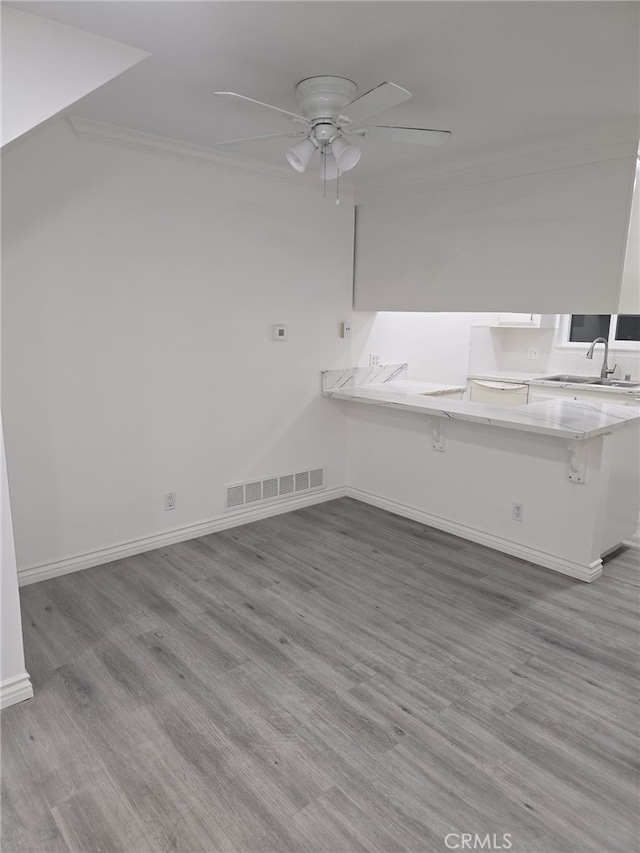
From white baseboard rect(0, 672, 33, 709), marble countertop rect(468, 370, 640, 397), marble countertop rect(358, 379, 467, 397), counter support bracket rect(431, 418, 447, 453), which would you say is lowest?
white baseboard rect(0, 672, 33, 709)

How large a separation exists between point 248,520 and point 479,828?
2.65 meters

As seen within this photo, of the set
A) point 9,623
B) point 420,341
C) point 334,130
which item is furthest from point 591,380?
point 9,623

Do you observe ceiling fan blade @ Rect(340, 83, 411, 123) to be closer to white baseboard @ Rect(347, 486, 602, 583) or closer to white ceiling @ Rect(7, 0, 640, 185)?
white ceiling @ Rect(7, 0, 640, 185)

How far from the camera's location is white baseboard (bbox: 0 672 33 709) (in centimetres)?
221

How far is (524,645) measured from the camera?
2672 mm

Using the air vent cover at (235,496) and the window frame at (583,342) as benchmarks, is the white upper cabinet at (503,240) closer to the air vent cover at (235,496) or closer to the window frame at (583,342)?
the air vent cover at (235,496)

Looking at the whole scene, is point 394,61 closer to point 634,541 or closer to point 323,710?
point 323,710

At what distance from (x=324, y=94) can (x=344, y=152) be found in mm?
267

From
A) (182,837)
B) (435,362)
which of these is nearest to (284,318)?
(435,362)

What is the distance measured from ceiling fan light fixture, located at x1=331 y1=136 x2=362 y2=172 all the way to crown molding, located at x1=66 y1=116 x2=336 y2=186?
1.24 meters

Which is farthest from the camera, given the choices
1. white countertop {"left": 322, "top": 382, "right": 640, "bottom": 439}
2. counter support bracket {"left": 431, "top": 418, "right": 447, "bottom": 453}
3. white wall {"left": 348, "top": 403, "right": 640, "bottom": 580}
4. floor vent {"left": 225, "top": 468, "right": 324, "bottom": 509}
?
floor vent {"left": 225, "top": 468, "right": 324, "bottom": 509}

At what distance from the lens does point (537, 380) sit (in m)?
5.00

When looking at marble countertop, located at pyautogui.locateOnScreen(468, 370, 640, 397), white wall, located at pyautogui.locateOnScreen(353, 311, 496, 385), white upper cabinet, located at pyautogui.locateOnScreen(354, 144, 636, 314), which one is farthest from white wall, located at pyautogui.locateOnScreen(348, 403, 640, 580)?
marble countertop, located at pyautogui.locateOnScreen(468, 370, 640, 397)

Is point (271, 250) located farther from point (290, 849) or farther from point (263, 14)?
point (290, 849)
